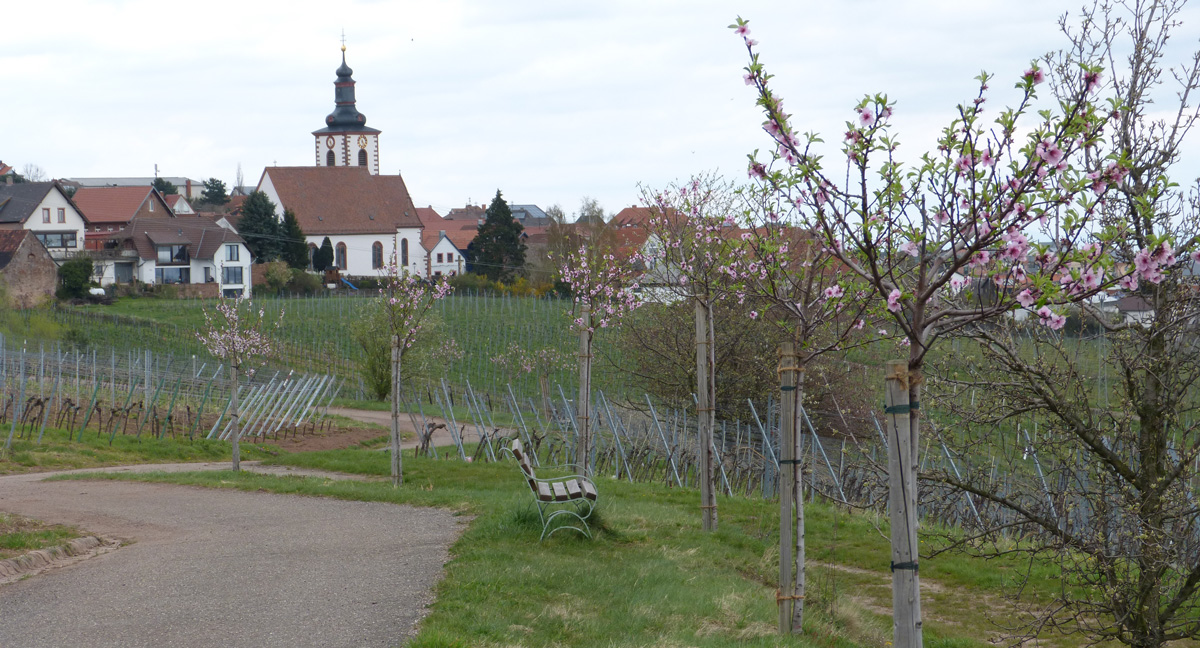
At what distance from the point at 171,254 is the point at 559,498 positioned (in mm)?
64366

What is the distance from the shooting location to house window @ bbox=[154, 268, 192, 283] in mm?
67688

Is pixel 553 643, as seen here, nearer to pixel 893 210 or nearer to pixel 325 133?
pixel 893 210

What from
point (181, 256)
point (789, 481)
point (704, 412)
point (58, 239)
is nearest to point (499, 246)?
point (181, 256)

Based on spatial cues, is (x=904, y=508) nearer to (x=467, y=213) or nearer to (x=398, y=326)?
(x=398, y=326)

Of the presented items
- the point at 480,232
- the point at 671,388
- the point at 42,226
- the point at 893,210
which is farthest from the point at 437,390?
the point at 42,226

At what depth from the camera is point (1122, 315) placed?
25.3 ft

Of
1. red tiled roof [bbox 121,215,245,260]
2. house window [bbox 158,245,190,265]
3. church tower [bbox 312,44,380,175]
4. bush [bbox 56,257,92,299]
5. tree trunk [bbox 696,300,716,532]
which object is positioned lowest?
tree trunk [bbox 696,300,716,532]

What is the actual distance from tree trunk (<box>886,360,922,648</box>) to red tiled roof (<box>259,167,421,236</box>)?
8053 cm

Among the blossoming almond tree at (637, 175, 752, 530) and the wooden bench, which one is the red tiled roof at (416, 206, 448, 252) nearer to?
the blossoming almond tree at (637, 175, 752, 530)

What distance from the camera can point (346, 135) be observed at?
104m

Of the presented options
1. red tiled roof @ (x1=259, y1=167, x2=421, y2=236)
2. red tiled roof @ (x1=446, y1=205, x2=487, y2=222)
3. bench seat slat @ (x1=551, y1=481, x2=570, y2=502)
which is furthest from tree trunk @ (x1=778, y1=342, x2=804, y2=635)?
red tiled roof @ (x1=446, y1=205, x2=487, y2=222)

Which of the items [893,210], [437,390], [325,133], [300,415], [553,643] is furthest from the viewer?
[325,133]

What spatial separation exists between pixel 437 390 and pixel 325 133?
77.9 metres

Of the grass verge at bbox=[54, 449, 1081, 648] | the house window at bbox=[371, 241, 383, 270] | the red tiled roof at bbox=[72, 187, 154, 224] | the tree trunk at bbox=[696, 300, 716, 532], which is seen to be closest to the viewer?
the grass verge at bbox=[54, 449, 1081, 648]
